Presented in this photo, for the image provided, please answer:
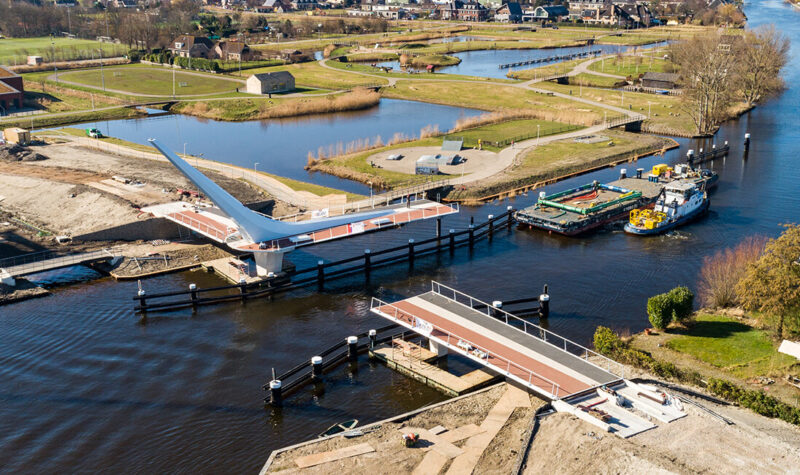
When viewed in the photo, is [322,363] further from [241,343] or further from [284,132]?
[284,132]

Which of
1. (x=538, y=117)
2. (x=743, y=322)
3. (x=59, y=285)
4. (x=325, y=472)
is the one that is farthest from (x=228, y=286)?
(x=538, y=117)

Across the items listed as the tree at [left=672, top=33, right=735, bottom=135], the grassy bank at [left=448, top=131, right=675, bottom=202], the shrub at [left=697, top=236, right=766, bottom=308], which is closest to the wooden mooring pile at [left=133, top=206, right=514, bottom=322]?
the grassy bank at [left=448, top=131, right=675, bottom=202]

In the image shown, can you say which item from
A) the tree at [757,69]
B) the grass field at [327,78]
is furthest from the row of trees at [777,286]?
the grass field at [327,78]

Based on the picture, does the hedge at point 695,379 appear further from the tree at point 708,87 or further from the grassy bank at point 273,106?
the grassy bank at point 273,106

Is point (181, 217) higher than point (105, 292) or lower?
higher

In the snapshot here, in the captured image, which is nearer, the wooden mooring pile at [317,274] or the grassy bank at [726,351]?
the grassy bank at [726,351]

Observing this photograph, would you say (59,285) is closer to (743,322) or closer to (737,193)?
(743,322)

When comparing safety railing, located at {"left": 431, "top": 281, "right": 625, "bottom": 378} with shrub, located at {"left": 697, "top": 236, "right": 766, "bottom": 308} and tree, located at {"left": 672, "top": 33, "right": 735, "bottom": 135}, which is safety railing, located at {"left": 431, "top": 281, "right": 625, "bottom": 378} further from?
tree, located at {"left": 672, "top": 33, "right": 735, "bottom": 135}
